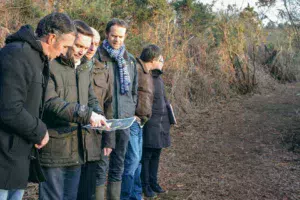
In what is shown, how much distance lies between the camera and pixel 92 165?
3.33 m

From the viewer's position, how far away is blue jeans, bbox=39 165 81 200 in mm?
2754

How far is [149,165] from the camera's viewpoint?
16.6 feet

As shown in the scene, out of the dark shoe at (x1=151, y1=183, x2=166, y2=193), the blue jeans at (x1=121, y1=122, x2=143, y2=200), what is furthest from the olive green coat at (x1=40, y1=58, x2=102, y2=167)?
the dark shoe at (x1=151, y1=183, x2=166, y2=193)

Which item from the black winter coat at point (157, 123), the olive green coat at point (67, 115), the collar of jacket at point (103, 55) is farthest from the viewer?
the black winter coat at point (157, 123)

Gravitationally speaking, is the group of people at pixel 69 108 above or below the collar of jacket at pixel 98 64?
below

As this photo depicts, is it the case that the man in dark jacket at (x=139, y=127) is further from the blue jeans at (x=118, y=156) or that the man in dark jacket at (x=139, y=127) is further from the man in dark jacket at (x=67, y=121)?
the man in dark jacket at (x=67, y=121)

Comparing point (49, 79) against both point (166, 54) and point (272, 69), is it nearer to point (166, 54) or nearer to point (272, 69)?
point (166, 54)

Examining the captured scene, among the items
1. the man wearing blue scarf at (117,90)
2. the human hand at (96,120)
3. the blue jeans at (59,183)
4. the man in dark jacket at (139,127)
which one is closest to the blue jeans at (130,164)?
the man in dark jacket at (139,127)

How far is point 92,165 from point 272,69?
1401 cm

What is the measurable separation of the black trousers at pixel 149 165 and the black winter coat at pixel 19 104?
2.64 m

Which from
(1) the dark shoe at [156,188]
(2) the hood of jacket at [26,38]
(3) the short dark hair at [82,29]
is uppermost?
(3) the short dark hair at [82,29]

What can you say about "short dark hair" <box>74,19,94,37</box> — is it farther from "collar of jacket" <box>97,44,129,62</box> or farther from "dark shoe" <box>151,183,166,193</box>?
"dark shoe" <box>151,183,166,193</box>

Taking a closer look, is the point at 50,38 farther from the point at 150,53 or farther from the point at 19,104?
the point at 150,53

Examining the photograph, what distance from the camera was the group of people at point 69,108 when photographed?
2.24 m
